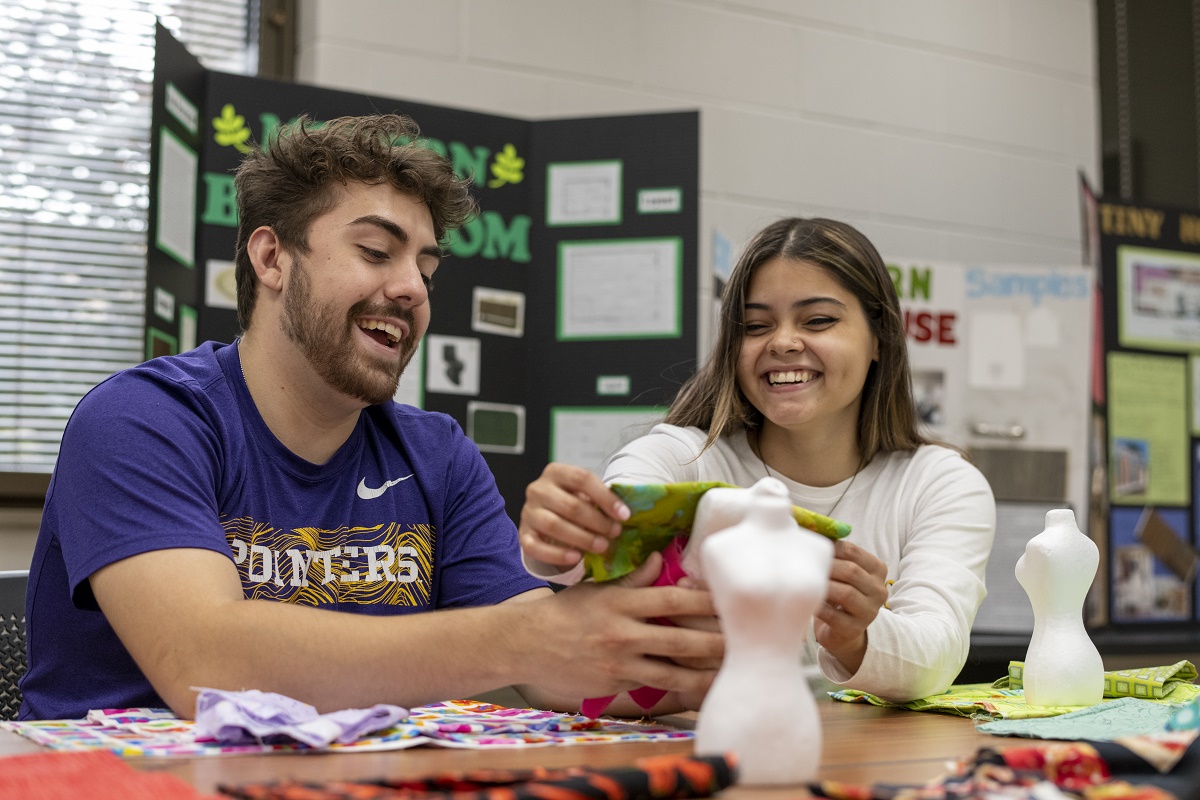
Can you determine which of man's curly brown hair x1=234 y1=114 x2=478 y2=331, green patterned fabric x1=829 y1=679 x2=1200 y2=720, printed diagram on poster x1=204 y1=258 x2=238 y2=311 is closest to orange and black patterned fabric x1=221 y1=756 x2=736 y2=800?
green patterned fabric x1=829 y1=679 x2=1200 y2=720

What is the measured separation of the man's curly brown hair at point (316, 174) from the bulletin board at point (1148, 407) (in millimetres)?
2822

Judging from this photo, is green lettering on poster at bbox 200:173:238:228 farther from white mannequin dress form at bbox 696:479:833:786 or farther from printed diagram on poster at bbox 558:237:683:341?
white mannequin dress form at bbox 696:479:833:786

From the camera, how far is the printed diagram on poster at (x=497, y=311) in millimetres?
2959

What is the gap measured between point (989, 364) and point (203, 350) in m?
2.77

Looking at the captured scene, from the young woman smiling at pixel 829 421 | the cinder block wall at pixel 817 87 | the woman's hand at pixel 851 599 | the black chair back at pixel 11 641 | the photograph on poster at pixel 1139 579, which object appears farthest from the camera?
the photograph on poster at pixel 1139 579

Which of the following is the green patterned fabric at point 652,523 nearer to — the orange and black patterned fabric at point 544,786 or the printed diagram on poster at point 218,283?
the orange and black patterned fabric at point 544,786

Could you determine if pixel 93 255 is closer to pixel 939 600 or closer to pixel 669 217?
pixel 669 217

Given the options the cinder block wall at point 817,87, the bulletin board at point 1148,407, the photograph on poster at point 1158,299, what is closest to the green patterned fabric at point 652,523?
the cinder block wall at point 817,87

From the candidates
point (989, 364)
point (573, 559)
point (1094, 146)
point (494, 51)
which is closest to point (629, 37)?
point (494, 51)

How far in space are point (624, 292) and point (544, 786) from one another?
95.8 inches

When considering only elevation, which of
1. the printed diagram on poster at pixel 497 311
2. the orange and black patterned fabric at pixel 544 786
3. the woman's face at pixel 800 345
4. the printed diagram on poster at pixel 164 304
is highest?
the printed diagram on poster at pixel 497 311

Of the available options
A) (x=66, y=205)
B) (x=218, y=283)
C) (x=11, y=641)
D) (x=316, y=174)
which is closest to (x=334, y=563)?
(x=11, y=641)

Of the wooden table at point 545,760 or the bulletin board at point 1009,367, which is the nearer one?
the wooden table at point 545,760

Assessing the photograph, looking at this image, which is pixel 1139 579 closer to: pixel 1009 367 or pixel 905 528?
pixel 1009 367
